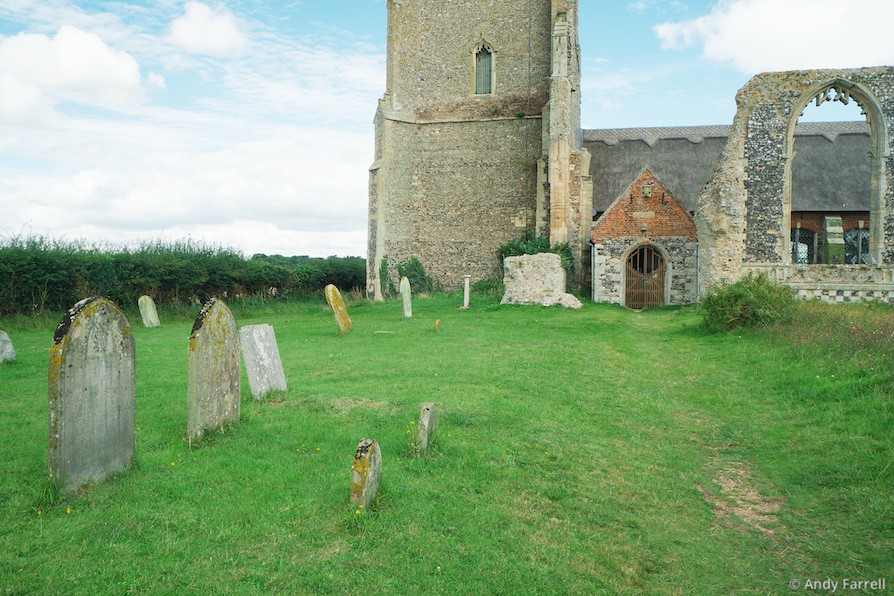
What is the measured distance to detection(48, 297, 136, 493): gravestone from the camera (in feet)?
15.8

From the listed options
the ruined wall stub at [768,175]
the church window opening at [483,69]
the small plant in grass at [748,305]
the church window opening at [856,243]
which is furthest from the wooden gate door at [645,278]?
the church window opening at [483,69]

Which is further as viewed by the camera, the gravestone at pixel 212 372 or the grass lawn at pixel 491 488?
the gravestone at pixel 212 372

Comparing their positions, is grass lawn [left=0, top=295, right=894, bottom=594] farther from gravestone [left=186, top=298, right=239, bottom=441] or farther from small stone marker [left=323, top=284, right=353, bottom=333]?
small stone marker [left=323, top=284, right=353, bottom=333]

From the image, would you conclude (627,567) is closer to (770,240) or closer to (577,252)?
(770,240)

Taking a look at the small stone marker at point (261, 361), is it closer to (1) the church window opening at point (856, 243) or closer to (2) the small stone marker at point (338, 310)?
(2) the small stone marker at point (338, 310)

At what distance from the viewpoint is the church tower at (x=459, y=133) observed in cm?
2761

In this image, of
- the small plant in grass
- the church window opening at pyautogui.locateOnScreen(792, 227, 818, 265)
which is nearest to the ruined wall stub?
the small plant in grass

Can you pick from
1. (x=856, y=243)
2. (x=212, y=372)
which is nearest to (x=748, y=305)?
(x=212, y=372)

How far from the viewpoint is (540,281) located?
66.7 feet

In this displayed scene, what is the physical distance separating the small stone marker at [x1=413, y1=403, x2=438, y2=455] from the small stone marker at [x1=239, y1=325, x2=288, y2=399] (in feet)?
9.17

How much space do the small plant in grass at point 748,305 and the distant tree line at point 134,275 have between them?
17431 mm

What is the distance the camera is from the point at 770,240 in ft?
64.8

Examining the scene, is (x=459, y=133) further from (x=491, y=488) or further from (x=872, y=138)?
(x=491, y=488)

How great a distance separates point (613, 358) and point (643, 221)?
11790 mm
